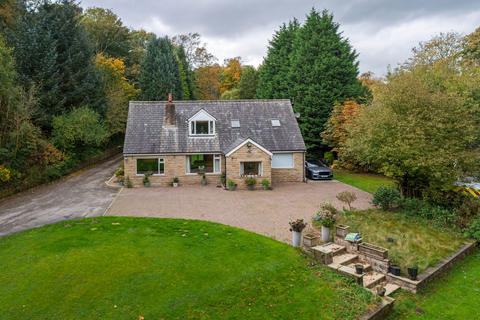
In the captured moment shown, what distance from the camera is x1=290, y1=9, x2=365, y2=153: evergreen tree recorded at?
105 feet

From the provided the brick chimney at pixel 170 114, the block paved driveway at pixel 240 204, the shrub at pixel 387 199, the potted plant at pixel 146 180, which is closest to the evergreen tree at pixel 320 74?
the block paved driveway at pixel 240 204

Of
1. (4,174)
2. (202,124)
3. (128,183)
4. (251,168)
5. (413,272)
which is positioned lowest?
(413,272)

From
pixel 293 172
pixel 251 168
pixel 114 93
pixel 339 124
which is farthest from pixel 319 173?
pixel 114 93

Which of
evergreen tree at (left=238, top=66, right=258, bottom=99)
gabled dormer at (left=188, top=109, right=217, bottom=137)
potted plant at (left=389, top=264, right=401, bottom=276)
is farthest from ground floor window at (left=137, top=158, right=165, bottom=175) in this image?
evergreen tree at (left=238, top=66, right=258, bottom=99)

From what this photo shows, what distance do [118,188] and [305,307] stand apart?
18.4m

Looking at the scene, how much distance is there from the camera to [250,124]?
27.3 metres

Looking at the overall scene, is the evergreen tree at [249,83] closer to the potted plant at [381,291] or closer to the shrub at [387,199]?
the shrub at [387,199]

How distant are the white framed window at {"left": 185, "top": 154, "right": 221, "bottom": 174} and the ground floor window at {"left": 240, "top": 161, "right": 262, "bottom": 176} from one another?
7.40 ft

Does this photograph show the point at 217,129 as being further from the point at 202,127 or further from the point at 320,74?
the point at 320,74

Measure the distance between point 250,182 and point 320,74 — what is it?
50.9ft

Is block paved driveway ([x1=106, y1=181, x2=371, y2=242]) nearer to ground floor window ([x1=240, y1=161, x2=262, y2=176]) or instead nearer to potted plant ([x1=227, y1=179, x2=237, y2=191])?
potted plant ([x1=227, y1=179, x2=237, y2=191])

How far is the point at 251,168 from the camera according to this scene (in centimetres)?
2436

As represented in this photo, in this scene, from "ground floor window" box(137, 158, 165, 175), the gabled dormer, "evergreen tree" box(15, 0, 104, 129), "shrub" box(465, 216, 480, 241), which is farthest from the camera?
"evergreen tree" box(15, 0, 104, 129)

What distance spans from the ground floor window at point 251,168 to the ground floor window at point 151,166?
6105 millimetres
